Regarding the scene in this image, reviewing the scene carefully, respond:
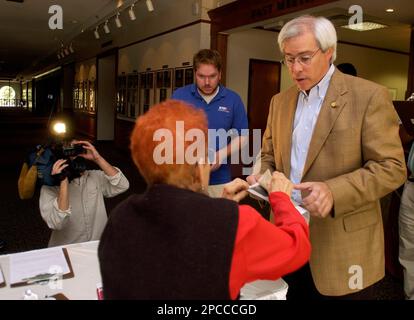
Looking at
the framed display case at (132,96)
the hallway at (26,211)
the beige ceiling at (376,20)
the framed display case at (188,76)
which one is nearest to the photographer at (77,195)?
the hallway at (26,211)

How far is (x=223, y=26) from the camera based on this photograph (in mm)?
6723

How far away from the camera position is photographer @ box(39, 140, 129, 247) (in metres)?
2.10

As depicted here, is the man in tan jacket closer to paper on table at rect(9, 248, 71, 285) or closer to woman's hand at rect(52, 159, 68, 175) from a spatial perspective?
paper on table at rect(9, 248, 71, 285)

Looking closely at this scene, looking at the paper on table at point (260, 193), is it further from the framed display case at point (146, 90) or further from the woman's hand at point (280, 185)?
the framed display case at point (146, 90)

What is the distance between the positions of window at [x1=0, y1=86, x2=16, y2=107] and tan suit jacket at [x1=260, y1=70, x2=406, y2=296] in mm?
48997

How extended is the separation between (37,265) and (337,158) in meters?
1.29

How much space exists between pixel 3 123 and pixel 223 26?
13.8 metres

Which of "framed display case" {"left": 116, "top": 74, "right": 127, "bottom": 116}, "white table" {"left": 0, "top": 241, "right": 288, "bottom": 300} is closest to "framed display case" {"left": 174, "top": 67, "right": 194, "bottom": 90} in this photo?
"framed display case" {"left": 116, "top": 74, "right": 127, "bottom": 116}

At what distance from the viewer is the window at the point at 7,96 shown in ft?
145

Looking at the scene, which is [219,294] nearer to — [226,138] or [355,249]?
[355,249]

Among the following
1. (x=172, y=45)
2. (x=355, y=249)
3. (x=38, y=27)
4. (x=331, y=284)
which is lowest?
(x=331, y=284)

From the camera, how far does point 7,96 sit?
1764 inches

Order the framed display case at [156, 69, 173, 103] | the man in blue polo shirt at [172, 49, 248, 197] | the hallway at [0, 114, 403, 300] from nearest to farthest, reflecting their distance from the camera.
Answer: the man in blue polo shirt at [172, 49, 248, 197]
the hallway at [0, 114, 403, 300]
the framed display case at [156, 69, 173, 103]

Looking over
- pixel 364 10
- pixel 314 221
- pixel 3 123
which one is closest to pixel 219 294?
pixel 314 221
